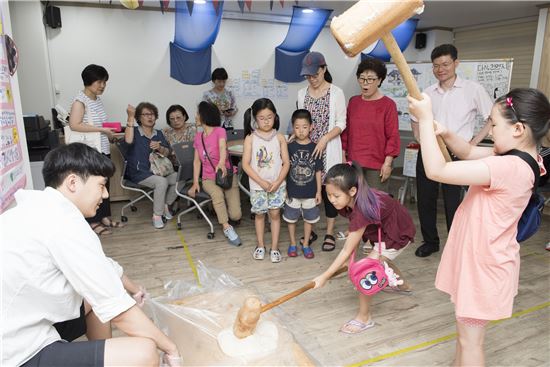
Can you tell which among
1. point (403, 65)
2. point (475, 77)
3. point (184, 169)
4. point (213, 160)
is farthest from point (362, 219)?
point (475, 77)

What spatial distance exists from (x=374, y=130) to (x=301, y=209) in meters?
0.80

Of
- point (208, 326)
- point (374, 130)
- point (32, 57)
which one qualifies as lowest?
point (208, 326)

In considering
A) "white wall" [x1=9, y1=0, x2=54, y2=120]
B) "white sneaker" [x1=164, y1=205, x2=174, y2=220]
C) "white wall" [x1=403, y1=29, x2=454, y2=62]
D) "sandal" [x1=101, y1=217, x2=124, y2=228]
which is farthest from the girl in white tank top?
"white wall" [x1=403, y1=29, x2=454, y2=62]

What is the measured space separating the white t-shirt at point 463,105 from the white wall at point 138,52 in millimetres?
3492

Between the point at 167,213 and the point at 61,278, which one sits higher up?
the point at 61,278

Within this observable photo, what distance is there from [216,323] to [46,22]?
440 cm

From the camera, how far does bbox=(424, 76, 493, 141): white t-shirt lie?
104 inches

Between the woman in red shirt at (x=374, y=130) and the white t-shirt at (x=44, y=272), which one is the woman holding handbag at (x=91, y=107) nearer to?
the woman in red shirt at (x=374, y=130)

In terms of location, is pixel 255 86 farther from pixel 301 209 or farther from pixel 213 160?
pixel 301 209

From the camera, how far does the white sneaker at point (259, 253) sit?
2.92 meters

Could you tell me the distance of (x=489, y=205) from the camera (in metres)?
1.33

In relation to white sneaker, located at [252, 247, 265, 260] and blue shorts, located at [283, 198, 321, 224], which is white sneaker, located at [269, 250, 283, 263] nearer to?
white sneaker, located at [252, 247, 265, 260]

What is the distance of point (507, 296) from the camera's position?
1349 millimetres

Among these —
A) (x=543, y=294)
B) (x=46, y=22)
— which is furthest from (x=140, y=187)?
(x=543, y=294)
